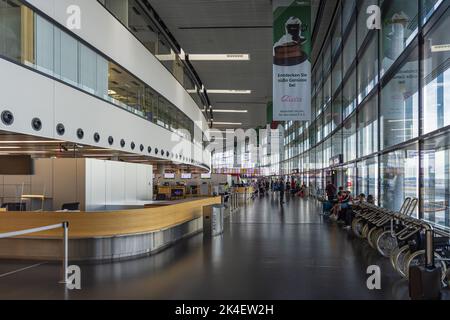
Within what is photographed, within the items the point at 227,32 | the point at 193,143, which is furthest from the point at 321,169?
the point at 227,32

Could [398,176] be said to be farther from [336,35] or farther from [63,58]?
Answer: [336,35]

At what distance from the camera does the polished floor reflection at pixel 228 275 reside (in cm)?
535

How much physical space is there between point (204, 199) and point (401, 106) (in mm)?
6488

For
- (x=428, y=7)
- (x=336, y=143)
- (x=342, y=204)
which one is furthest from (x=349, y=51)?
(x=428, y=7)

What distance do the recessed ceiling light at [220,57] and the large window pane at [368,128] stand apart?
339 inches

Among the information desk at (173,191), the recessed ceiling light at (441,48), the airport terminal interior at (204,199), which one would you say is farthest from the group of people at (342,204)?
the information desk at (173,191)

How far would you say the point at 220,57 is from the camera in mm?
22625

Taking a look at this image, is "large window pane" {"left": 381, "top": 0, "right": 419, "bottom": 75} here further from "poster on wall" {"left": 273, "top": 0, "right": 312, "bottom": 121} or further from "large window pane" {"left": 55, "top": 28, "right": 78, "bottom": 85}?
"large window pane" {"left": 55, "top": 28, "right": 78, "bottom": 85}

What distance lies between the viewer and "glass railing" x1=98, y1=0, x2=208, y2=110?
14.5 m

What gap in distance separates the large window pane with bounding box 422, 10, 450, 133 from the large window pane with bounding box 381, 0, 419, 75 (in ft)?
2.92

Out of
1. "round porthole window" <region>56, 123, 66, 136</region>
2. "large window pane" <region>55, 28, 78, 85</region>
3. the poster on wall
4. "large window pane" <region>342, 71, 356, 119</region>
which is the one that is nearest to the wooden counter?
"round porthole window" <region>56, 123, 66, 136</region>

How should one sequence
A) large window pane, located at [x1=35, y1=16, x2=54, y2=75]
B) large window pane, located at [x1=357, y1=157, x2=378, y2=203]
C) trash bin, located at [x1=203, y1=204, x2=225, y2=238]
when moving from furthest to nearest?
1. large window pane, located at [x1=357, y1=157, x2=378, y2=203]
2. trash bin, located at [x1=203, y1=204, x2=225, y2=238]
3. large window pane, located at [x1=35, y1=16, x2=54, y2=75]

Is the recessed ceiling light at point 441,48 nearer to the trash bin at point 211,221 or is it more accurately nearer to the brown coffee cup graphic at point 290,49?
the brown coffee cup graphic at point 290,49

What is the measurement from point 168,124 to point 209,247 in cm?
1324
